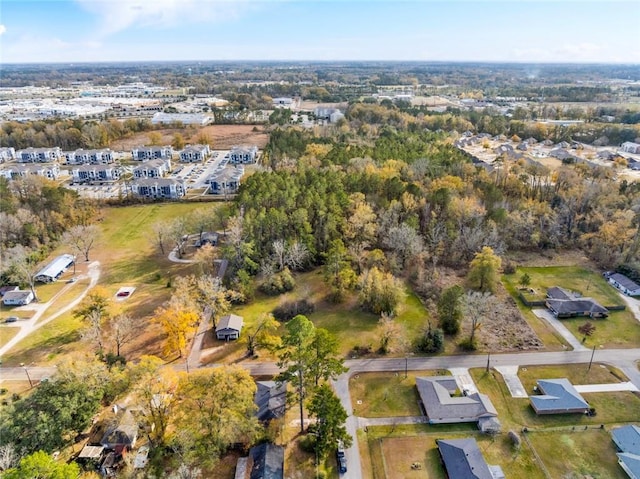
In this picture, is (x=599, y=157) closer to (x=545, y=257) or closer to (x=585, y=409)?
(x=545, y=257)

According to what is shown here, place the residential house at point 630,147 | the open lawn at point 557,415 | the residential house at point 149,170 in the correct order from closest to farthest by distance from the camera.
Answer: the open lawn at point 557,415 < the residential house at point 149,170 < the residential house at point 630,147

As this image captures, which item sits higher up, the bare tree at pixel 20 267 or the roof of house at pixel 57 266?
the bare tree at pixel 20 267

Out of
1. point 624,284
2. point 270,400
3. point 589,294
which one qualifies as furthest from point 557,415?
point 624,284

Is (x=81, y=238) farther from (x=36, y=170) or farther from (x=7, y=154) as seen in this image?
(x=7, y=154)

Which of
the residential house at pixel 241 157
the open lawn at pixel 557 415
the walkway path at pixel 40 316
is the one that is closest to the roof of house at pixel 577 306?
the open lawn at pixel 557 415

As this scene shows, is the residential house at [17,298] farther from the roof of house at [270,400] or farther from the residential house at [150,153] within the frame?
the residential house at [150,153]

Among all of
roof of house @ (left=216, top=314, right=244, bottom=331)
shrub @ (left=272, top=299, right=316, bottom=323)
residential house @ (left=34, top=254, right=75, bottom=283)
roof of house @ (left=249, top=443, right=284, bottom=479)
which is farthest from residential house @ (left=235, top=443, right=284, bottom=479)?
residential house @ (left=34, top=254, right=75, bottom=283)
